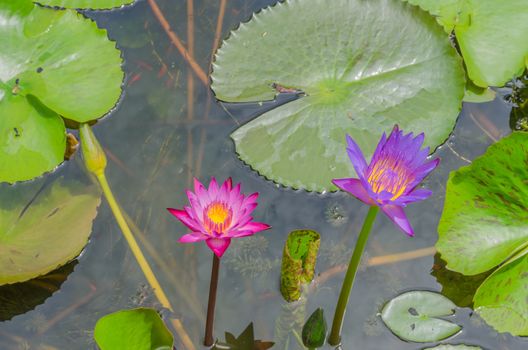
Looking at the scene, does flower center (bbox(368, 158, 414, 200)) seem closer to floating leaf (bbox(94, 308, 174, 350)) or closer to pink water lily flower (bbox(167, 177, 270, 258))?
pink water lily flower (bbox(167, 177, 270, 258))

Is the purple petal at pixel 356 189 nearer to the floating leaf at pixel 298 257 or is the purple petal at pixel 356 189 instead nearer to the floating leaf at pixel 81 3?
the floating leaf at pixel 298 257

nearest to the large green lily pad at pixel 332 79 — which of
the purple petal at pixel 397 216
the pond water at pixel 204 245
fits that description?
the pond water at pixel 204 245

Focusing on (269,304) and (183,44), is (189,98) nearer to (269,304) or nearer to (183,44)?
(183,44)

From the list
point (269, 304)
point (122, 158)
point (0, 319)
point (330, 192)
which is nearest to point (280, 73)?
point (330, 192)

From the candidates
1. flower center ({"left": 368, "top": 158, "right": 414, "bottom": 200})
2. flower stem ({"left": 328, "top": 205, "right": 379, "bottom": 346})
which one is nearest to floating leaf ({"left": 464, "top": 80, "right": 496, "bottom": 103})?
flower stem ({"left": 328, "top": 205, "right": 379, "bottom": 346})

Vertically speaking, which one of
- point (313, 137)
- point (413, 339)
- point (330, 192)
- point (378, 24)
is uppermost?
point (378, 24)

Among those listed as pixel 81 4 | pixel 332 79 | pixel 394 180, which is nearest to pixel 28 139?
pixel 81 4

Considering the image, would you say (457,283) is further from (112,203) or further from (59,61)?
(59,61)
